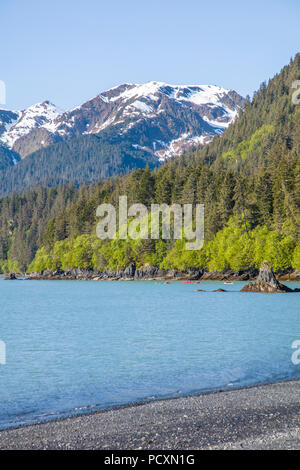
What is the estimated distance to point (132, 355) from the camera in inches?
1300

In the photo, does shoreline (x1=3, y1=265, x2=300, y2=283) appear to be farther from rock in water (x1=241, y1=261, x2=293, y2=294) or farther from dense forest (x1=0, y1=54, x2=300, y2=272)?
rock in water (x1=241, y1=261, x2=293, y2=294)

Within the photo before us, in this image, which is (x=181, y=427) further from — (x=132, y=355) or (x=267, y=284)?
(x=267, y=284)

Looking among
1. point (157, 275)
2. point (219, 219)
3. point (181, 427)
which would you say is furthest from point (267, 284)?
point (181, 427)

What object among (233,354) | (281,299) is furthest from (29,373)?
(281,299)

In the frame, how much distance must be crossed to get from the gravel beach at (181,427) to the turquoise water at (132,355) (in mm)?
2213

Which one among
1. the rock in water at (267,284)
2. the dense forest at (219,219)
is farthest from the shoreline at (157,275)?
the rock in water at (267,284)

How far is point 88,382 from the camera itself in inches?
973

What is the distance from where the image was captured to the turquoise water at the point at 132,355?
22062 millimetres

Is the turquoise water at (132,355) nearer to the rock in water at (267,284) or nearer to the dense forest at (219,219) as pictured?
the rock in water at (267,284)

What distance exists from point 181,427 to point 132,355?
17.9 meters

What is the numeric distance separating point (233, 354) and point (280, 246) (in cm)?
9233

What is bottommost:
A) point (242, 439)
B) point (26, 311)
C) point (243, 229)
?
point (26, 311)

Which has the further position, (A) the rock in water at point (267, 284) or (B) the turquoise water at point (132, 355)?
(A) the rock in water at point (267, 284)

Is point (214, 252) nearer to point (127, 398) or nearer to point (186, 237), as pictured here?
point (186, 237)
